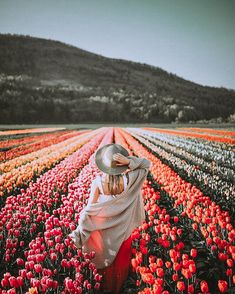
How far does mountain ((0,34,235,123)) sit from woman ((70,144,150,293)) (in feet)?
54.7

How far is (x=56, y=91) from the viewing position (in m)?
38.0

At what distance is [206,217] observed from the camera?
12.8ft

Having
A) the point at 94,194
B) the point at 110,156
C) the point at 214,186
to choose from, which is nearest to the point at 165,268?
the point at 94,194

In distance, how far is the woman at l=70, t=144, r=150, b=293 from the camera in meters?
2.95

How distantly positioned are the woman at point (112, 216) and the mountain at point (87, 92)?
16658mm

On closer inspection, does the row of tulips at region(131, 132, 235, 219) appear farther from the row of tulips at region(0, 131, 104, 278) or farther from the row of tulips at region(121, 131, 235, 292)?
the row of tulips at region(0, 131, 104, 278)

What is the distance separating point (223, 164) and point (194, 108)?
18.2 metres

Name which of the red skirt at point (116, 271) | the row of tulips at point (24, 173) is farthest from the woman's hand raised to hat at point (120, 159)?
the row of tulips at point (24, 173)

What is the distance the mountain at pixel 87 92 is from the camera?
24500 millimetres

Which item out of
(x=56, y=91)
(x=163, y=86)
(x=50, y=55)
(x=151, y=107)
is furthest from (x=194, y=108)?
(x=50, y=55)

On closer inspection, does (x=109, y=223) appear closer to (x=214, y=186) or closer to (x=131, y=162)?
(x=131, y=162)

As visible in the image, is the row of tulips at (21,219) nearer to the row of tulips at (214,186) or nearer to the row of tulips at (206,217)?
the row of tulips at (206,217)

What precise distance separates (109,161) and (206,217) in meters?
1.63

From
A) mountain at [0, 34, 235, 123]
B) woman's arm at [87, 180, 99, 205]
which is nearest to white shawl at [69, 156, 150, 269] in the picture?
woman's arm at [87, 180, 99, 205]
